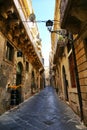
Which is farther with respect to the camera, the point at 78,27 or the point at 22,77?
the point at 22,77

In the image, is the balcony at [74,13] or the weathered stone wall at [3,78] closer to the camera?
the balcony at [74,13]

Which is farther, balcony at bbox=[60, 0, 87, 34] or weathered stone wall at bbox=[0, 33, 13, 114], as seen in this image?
weathered stone wall at bbox=[0, 33, 13, 114]

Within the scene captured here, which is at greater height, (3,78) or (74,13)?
(74,13)

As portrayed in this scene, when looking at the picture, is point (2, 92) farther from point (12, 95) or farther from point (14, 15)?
point (14, 15)

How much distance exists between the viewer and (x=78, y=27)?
15.8 ft

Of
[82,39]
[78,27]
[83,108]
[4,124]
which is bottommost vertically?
[4,124]

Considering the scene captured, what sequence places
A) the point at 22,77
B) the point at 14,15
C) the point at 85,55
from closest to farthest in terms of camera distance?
the point at 85,55 → the point at 14,15 → the point at 22,77

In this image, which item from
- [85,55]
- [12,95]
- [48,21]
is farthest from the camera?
[12,95]

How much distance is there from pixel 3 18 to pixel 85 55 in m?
4.83

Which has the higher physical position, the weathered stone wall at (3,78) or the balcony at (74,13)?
the balcony at (74,13)

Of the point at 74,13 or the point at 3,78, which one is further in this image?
the point at 3,78

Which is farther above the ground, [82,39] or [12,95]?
[82,39]

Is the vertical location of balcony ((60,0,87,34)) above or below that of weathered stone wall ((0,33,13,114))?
above

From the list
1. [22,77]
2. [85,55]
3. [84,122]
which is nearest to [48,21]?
[85,55]
